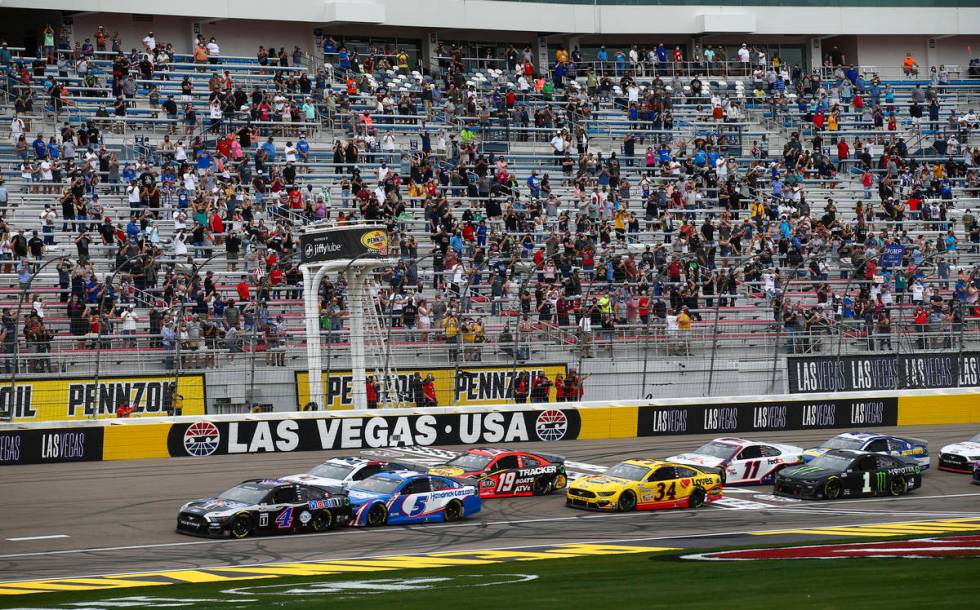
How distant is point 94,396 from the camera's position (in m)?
30.8

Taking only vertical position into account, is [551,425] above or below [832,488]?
above

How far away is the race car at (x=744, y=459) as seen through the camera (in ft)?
97.8

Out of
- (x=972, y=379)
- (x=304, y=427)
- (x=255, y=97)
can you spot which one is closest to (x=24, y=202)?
(x=255, y=97)

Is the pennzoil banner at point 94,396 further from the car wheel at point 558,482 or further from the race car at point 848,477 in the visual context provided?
the race car at point 848,477

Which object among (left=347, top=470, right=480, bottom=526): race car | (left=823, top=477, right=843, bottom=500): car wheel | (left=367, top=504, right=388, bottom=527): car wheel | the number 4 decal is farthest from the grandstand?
the number 4 decal

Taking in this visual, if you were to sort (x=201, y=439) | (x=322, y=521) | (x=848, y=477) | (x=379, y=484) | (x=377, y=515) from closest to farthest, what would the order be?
(x=322, y=521) → (x=377, y=515) → (x=379, y=484) → (x=848, y=477) → (x=201, y=439)

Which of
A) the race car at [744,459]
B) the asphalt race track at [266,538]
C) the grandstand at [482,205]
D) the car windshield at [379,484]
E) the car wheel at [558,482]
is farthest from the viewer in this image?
the grandstand at [482,205]

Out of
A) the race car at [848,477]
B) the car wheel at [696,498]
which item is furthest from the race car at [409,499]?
the race car at [848,477]

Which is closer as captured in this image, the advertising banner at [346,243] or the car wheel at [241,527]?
the car wheel at [241,527]

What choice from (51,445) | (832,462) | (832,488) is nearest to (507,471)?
(832,488)

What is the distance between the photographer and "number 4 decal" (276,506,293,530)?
966 inches

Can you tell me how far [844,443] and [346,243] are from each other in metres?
11.5

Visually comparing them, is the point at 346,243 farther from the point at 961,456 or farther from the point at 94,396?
the point at 961,456

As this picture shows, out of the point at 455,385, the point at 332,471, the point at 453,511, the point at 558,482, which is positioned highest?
the point at 455,385
